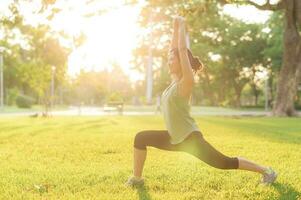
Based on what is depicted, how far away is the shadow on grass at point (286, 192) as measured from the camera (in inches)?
227

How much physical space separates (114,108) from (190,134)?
102 ft

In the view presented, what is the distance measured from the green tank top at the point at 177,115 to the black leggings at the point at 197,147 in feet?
0.26

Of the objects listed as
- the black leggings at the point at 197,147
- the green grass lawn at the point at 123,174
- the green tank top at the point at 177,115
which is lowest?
the green grass lawn at the point at 123,174

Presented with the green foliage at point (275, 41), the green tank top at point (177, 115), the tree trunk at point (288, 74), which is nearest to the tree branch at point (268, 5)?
the tree trunk at point (288, 74)

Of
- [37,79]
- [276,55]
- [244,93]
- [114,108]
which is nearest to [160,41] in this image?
[276,55]

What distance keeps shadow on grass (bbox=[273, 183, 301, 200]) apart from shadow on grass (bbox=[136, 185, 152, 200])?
143cm

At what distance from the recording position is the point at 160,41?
5931 cm

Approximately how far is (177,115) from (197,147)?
0.42m

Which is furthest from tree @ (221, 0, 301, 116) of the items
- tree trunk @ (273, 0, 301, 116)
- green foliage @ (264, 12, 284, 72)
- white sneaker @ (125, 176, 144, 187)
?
white sneaker @ (125, 176, 144, 187)

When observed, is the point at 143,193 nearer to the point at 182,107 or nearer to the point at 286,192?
the point at 182,107

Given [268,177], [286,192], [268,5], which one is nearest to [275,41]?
[268,5]

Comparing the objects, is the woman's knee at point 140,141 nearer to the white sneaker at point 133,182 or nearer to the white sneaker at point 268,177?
the white sneaker at point 133,182

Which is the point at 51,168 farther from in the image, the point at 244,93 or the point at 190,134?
the point at 244,93

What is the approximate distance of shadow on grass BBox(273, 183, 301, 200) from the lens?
5.75 meters
